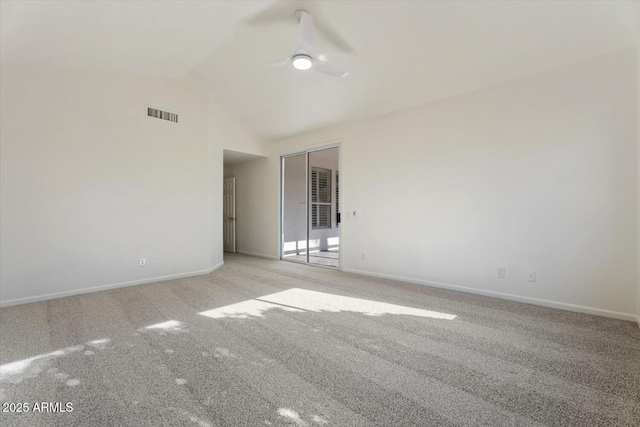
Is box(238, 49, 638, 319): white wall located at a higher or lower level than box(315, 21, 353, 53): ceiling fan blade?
lower

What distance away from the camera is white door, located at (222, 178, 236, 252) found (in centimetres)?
805

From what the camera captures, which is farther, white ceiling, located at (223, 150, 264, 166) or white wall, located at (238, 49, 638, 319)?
white ceiling, located at (223, 150, 264, 166)

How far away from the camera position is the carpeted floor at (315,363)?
1.64 m

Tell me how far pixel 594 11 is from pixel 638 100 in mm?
1001

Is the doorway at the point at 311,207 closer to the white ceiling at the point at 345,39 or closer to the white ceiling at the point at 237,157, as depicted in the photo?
the white ceiling at the point at 237,157

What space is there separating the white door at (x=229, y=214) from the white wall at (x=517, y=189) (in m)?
4.12

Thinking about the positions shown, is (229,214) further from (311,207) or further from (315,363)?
(315,363)

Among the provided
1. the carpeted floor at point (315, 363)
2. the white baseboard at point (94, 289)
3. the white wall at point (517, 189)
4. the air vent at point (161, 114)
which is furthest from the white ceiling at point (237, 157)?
the carpeted floor at point (315, 363)

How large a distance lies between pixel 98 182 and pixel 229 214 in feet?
13.6

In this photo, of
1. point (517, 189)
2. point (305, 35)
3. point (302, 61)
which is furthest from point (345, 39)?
point (517, 189)

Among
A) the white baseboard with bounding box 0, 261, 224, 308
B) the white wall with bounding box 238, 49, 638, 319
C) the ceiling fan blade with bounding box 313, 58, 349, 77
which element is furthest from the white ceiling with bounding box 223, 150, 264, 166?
the ceiling fan blade with bounding box 313, 58, 349, 77

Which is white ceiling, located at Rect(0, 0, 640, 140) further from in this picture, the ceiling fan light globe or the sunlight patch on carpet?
the sunlight patch on carpet

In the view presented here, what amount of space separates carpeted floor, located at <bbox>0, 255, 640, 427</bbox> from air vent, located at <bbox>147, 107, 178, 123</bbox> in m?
2.80

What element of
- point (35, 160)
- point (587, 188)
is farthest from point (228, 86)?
point (587, 188)
